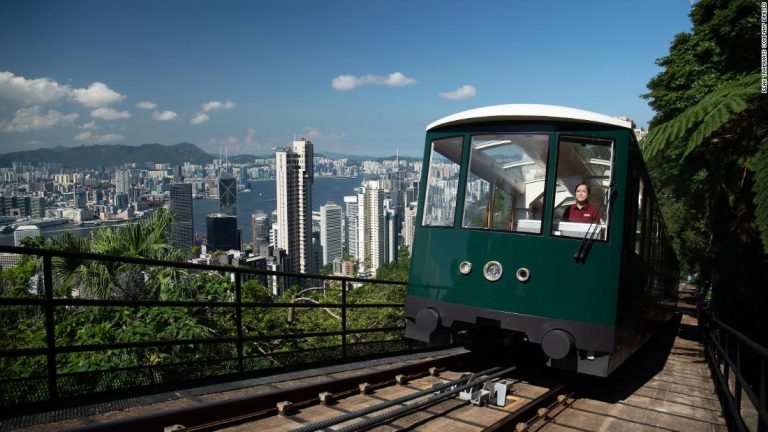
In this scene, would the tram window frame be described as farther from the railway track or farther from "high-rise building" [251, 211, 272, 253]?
"high-rise building" [251, 211, 272, 253]

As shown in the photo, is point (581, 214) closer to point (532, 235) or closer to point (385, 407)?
point (532, 235)

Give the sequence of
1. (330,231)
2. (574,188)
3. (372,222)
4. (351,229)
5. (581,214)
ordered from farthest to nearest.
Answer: (330,231), (351,229), (372,222), (574,188), (581,214)

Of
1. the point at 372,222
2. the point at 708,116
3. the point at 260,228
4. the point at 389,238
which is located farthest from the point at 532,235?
the point at 260,228

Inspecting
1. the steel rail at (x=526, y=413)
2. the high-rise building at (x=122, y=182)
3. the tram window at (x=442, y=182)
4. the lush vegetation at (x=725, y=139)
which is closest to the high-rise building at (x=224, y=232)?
the high-rise building at (x=122, y=182)

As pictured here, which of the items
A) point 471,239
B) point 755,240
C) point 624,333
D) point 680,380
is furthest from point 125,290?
point 755,240

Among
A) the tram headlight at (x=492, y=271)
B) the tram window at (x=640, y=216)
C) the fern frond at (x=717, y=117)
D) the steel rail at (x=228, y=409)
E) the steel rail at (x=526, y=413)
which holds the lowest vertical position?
the steel rail at (x=526, y=413)

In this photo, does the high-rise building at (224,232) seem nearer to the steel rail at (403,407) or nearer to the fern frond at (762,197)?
the steel rail at (403,407)

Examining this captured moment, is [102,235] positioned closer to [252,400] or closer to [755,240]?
[252,400]
